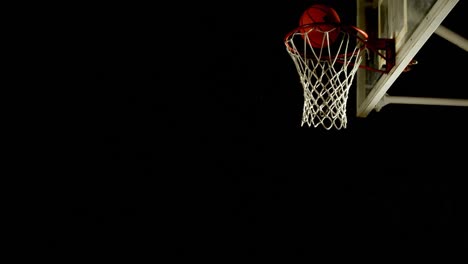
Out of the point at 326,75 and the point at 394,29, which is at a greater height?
the point at 394,29

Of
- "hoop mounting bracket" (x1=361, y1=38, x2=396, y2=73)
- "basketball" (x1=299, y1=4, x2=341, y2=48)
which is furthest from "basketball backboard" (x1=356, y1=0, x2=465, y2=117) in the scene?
"basketball" (x1=299, y1=4, x2=341, y2=48)

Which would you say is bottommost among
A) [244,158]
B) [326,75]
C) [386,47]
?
[244,158]

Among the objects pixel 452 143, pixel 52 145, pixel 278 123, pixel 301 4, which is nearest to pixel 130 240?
pixel 52 145

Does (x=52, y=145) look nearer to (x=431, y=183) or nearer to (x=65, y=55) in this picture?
(x=65, y=55)

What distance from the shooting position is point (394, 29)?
203 centimetres

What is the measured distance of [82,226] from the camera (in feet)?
11.7

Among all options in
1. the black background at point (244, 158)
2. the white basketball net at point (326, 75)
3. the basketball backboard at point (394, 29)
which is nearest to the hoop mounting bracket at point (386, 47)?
the basketball backboard at point (394, 29)

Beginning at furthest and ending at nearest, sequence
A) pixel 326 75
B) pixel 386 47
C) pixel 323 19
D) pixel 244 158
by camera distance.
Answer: pixel 244 158 → pixel 326 75 → pixel 323 19 → pixel 386 47

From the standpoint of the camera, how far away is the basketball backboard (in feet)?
5.37

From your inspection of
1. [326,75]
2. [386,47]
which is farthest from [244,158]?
[386,47]

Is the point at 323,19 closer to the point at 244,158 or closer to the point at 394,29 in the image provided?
the point at 394,29

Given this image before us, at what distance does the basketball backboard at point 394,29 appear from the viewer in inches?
64.4

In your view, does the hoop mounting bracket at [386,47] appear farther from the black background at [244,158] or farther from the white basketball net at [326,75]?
the black background at [244,158]

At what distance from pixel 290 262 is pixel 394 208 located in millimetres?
887
